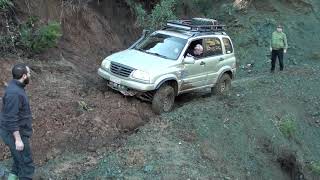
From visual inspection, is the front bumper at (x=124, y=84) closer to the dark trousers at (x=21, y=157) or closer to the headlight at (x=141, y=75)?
the headlight at (x=141, y=75)

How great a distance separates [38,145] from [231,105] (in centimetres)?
557

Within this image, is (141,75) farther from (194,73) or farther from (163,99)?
(194,73)

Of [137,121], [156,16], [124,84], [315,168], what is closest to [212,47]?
[124,84]

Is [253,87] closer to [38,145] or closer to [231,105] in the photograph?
[231,105]

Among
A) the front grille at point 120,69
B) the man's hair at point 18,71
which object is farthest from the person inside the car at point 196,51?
the man's hair at point 18,71

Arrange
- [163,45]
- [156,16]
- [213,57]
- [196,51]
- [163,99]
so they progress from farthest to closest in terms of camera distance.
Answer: [156,16] < [213,57] < [196,51] < [163,45] < [163,99]

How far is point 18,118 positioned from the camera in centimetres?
704

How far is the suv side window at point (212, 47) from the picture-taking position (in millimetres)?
13383

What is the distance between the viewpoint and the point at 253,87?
629 inches

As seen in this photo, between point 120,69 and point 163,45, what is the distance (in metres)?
1.51

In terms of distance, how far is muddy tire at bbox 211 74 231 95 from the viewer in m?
14.2

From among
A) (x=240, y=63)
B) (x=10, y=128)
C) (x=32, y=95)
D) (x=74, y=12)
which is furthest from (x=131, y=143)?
(x=240, y=63)

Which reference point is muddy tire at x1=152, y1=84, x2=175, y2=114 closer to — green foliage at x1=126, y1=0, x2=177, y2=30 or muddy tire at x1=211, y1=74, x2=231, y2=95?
muddy tire at x1=211, y1=74, x2=231, y2=95

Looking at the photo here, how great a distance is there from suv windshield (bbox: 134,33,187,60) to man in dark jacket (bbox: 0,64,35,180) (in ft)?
18.7
